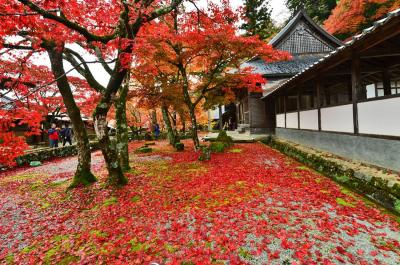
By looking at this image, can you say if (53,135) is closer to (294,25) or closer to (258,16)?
(294,25)

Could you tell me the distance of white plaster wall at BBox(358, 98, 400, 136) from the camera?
17.6ft

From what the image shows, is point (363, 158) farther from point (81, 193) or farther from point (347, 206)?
point (81, 193)

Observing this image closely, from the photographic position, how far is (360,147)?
688 cm

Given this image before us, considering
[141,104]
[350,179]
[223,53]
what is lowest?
[350,179]

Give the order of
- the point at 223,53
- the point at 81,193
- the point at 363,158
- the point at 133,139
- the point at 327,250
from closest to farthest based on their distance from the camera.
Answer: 1. the point at 327,250
2. the point at 363,158
3. the point at 81,193
4. the point at 223,53
5. the point at 133,139

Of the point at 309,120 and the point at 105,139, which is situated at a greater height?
the point at 309,120

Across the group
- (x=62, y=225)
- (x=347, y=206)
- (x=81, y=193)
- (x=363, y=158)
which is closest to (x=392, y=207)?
(x=347, y=206)

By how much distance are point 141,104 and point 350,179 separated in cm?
1360

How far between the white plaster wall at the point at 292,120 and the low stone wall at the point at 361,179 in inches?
158

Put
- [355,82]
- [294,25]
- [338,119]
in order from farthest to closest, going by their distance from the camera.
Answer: [294,25] → [338,119] → [355,82]

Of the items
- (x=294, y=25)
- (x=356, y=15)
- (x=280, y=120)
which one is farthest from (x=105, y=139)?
(x=356, y=15)

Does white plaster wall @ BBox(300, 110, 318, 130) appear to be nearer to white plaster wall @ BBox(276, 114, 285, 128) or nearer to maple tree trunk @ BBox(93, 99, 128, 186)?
white plaster wall @ BBox(276, 114, 285, 128)

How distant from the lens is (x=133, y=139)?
31688mm

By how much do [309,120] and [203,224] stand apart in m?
8.79
